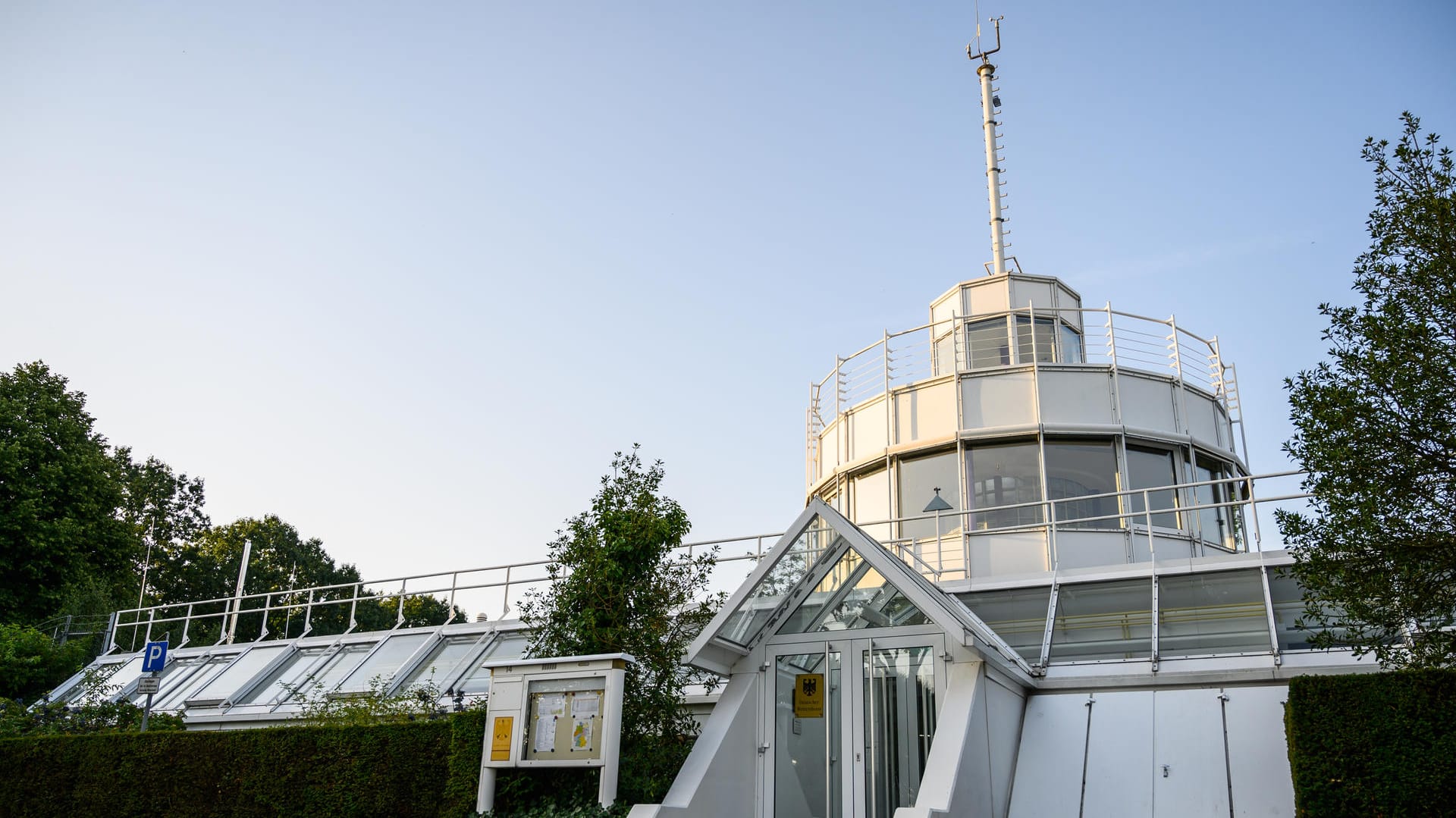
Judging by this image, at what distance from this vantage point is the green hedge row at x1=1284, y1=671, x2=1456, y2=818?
8469 millimetres

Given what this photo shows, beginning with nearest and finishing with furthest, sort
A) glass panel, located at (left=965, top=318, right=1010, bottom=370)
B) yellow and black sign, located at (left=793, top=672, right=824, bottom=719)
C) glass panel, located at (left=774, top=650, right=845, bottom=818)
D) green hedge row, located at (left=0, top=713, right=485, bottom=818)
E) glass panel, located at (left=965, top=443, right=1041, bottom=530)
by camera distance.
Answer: glass panel, located at (left=774, top=650, right=845, bottom=818), yellow and black sign, located at (left=793, top=672, right=824, bottom=719), green hedge row, located at (left=0, top=713, right=485, bottom=818), glass panel, located at (left=965, top=443, right=1041, bottom=530), glass panel, located at (left=965, top=318, right=1010, bottom=370)

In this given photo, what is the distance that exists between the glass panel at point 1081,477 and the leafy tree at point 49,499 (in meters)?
28.6

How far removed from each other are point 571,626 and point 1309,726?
7.76m

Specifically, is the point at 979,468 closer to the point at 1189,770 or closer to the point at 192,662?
the point at 1189,770

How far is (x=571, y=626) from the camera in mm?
12773

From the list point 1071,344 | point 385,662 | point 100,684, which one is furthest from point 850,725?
point 100,684

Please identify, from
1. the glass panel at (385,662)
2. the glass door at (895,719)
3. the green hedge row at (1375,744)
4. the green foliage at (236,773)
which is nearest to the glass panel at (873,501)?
the glass door at (895,719)

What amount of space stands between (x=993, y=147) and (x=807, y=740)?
19196 mm

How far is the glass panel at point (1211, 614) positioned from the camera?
1222 cm

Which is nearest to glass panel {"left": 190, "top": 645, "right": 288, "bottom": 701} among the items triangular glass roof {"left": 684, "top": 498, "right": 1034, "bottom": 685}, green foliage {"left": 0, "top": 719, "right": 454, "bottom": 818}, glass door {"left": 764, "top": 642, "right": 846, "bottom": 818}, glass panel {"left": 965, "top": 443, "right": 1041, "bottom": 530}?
green foliage {"left": 0, "top": 719, "right": 454, "bottom": 818}

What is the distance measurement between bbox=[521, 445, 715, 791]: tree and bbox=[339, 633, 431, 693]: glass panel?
25.5 ft

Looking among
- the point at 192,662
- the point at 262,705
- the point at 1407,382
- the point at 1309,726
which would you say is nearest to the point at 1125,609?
the point at 1309,726

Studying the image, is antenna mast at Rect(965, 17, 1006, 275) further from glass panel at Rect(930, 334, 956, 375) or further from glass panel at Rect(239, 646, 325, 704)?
glass panel at Rect(239, 646, 325, 704)

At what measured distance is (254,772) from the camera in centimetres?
1374
